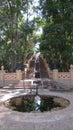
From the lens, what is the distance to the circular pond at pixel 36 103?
8953mm

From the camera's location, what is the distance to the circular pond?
895cm

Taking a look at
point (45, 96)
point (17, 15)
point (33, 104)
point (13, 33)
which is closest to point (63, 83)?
point (45, 96)

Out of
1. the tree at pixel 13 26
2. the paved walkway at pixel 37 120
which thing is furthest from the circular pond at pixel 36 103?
the tree at pixel 13 26

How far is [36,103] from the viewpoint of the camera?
32.8 feet

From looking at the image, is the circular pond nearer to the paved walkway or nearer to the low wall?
the paved walkway

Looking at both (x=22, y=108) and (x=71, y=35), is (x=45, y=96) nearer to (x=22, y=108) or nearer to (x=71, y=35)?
(x=22, y=108)

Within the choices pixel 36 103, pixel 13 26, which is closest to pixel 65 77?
pixel 36 103

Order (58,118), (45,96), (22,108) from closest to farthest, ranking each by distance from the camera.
Result: (58,118)
(22,108)
(45,96)

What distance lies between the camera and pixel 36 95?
1168cm

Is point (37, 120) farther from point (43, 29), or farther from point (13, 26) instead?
point (13, 26)

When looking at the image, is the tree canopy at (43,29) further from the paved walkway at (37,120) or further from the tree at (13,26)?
the paved walkway at (37,120)

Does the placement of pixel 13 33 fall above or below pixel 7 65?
above

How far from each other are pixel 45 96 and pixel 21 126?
5.11 m

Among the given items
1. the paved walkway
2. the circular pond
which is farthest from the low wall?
the paved walkway
